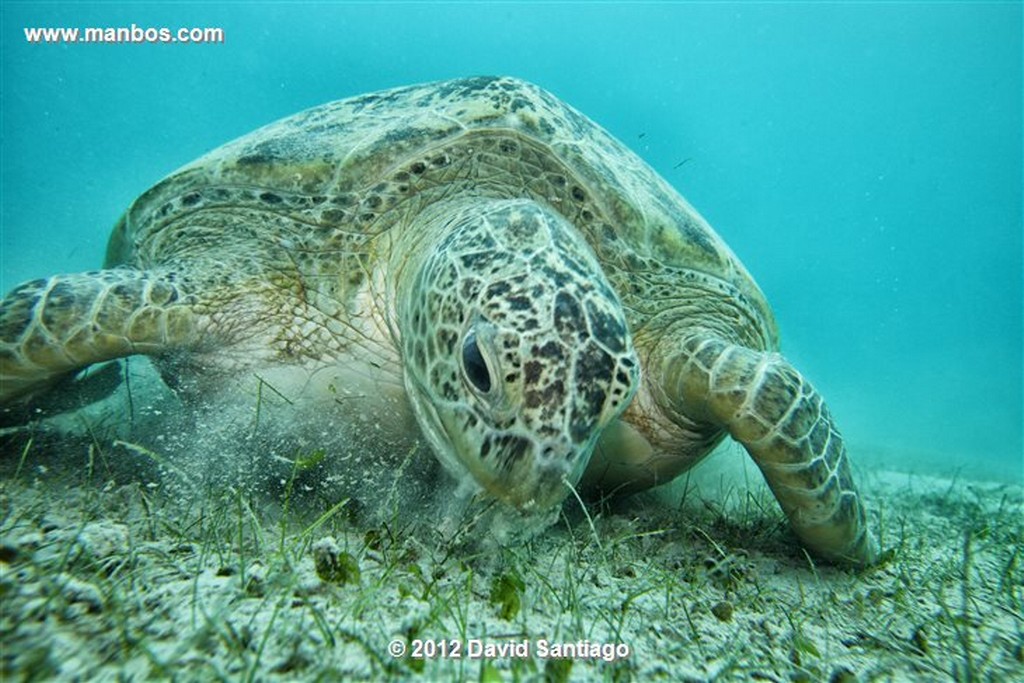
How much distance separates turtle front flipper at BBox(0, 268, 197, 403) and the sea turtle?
0.01 m

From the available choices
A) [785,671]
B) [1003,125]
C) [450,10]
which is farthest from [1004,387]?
[450,10]

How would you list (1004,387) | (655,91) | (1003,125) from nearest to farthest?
(1004,387)
(1003,125)
(655,91)

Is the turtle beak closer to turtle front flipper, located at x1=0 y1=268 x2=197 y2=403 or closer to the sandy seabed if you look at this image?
the sandy seabed

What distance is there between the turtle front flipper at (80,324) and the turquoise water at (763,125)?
1919cm

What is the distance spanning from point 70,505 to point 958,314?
391 ft

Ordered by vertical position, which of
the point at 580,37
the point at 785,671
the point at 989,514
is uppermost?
the point at 580,37

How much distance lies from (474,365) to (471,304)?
0.26 metres

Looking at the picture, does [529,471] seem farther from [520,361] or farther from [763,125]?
[763,125]

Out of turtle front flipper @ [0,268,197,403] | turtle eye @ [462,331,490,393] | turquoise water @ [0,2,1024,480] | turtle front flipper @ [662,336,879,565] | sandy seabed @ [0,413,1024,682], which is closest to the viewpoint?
sandy seabed @ [0,413,1024,682]

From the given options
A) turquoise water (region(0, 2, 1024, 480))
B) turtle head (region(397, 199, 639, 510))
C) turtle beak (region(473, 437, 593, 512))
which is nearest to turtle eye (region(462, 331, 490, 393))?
turtle head (region(397, 199, 639, 510))

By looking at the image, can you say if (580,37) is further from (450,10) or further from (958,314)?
(958,314)

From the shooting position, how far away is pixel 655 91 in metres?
80.4

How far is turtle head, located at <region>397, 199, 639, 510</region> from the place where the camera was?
5.98 ft

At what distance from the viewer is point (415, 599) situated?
1591 mm
